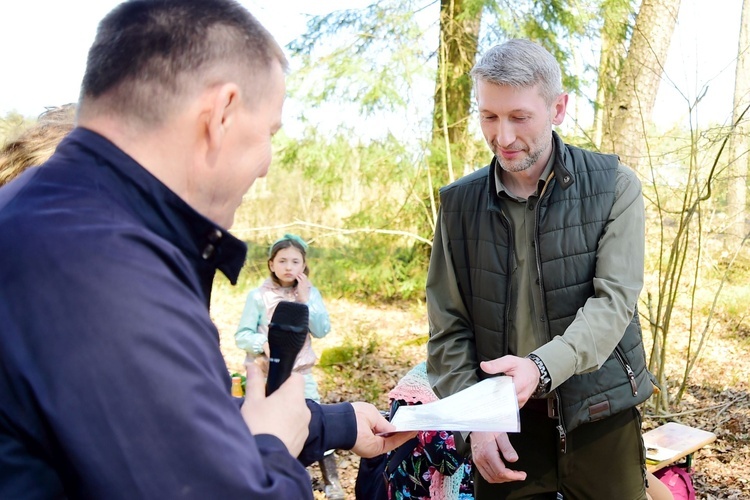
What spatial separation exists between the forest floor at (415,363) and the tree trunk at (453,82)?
231 cm

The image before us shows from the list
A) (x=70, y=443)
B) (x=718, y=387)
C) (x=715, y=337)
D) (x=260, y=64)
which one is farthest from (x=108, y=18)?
(x=715, y=337)

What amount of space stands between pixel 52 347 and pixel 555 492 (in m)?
2.16

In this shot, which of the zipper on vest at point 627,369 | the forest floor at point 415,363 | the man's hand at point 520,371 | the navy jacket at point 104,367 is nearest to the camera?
the navy jacket at point 104,367

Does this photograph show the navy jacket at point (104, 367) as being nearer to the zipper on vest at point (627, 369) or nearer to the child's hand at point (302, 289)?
the zipper on vest at point (627, 369)

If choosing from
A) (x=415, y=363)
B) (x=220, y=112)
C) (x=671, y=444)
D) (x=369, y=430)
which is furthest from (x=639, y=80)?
(x=220, y=112)

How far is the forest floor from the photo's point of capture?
18.2 feet

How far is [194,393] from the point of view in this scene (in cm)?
98

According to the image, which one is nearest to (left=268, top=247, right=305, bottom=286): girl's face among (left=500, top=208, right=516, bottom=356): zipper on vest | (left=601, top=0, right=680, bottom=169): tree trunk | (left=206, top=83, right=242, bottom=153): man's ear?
(left=500, top=208, right=516, bottom=356): zipper on vest

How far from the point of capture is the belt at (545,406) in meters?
2.47

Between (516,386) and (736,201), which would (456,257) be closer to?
(516,386)

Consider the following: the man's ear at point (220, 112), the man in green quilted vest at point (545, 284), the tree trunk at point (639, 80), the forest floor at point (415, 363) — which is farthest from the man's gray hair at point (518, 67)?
the tree trunk at point (639, 80)

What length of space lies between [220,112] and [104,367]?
480 mm

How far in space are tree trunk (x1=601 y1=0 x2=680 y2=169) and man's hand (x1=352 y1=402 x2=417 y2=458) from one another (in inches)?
246

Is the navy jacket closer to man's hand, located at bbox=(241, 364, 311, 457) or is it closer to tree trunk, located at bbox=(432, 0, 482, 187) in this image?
man's hand, located at bbox=(241, 364, 311, 457)
